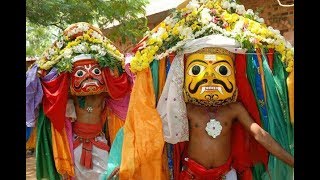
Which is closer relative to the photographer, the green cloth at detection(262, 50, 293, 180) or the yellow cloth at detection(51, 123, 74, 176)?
the green cloth at detection(262, 50, 293, 180)

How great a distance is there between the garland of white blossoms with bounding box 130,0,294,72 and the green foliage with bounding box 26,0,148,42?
4512 mm

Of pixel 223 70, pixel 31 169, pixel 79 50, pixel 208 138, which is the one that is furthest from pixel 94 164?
pixel 31 169

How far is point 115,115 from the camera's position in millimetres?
5340

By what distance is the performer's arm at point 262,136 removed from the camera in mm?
3328

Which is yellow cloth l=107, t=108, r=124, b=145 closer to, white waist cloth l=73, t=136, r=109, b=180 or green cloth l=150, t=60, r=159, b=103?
white waist cloth l=73, t=136, r=109, b=180

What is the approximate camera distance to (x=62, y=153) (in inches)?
199

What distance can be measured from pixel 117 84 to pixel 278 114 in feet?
7.10

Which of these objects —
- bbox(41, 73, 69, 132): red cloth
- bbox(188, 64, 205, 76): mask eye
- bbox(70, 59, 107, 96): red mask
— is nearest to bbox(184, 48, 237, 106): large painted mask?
bbox(188, 64, 205, 76): mask eye

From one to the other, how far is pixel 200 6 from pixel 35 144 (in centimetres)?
256

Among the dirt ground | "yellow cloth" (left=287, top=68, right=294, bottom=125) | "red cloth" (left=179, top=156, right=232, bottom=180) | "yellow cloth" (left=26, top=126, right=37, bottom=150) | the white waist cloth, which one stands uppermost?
"yellow cloth" (left=287, top=68, right=294, bottom=125)

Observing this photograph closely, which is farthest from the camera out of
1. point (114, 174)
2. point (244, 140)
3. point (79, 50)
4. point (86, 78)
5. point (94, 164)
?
point (94, 164)

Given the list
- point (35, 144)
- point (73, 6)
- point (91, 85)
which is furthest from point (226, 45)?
point (73, 6)

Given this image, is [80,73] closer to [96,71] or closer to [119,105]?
[96,71]

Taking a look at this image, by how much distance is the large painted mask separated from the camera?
11.3 feet
